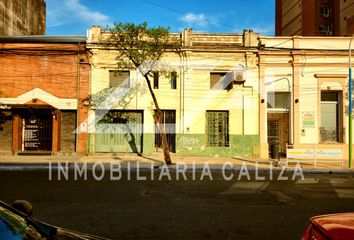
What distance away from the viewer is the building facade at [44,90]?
19422 mm

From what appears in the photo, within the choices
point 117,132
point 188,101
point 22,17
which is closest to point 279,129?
point 188,101

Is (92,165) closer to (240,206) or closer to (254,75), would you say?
(240,206)

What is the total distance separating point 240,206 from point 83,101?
14.7 metres

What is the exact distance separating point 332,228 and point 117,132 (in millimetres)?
17873

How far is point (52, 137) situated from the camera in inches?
765

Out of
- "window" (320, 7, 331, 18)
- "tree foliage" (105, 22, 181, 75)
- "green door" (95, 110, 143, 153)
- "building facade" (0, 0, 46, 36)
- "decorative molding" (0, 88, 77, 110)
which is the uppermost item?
"window" (320, 7, 331, 18)

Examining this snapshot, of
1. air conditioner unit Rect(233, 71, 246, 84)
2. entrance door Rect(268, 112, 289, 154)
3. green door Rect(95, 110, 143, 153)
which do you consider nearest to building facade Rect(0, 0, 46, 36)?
green door Rect(95, 110, 143, 153)

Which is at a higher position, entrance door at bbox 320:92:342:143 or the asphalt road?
entrance door at bbox 320:92:342:143

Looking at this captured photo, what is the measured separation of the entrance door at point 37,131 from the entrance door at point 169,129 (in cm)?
707

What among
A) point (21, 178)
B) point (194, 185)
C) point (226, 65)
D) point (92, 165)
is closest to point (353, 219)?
point (194, 185)

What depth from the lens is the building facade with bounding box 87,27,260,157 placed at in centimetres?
1966

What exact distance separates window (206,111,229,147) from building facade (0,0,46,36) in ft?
61.9

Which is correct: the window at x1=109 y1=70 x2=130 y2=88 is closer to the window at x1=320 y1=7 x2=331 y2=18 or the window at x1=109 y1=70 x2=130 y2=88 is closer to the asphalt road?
the asphalt road

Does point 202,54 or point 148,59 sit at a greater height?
point 202,54
